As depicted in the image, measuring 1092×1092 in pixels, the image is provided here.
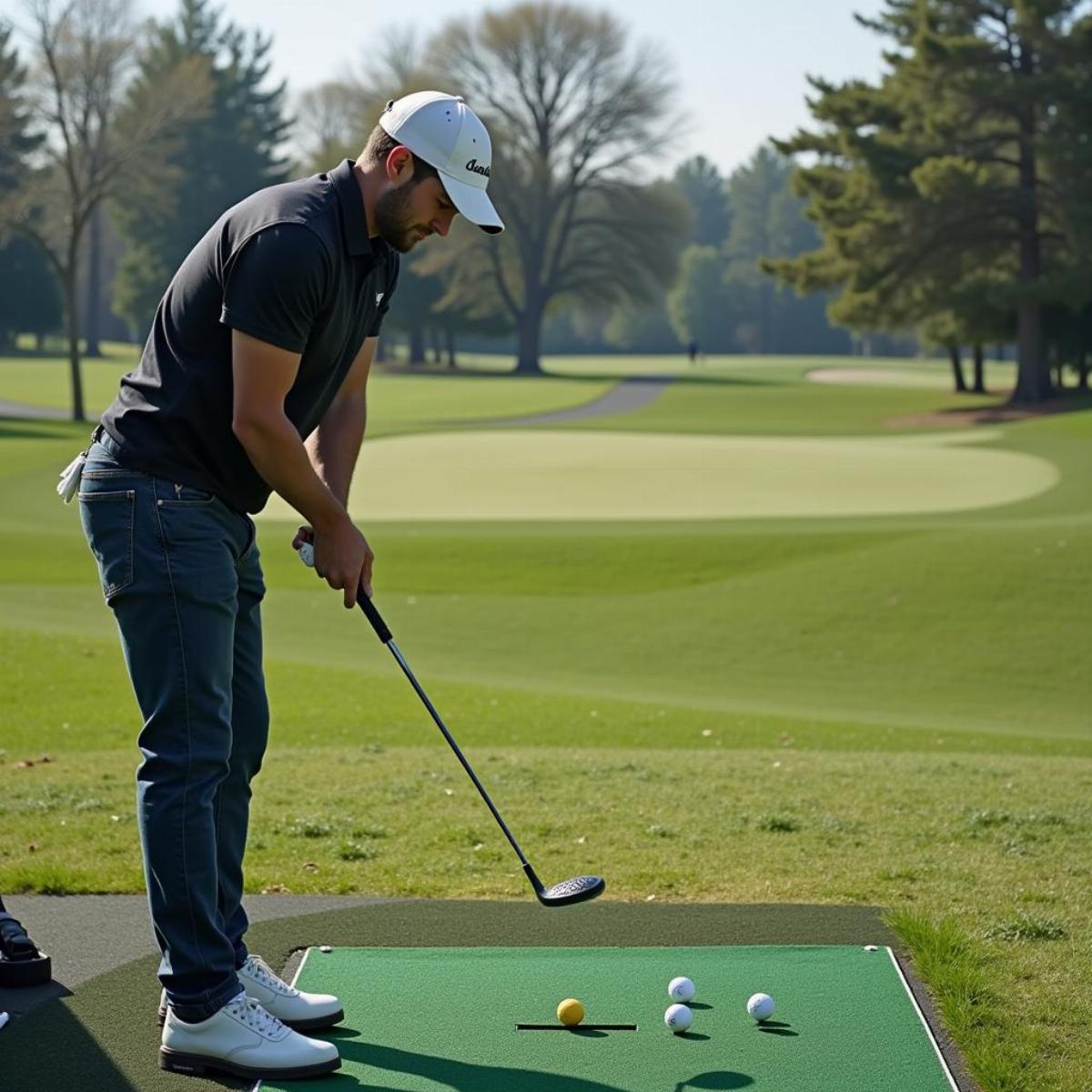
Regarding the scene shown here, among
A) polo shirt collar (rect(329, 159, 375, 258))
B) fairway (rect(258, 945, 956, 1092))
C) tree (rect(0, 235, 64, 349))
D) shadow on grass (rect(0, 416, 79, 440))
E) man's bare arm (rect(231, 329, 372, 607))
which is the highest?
tree (rect(0, 235, 64, 349))

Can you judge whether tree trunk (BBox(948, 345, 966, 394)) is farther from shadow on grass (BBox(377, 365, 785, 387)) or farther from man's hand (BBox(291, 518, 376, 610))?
man's hand (BBox(291, 518, 376, 610))

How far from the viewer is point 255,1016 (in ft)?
13.0

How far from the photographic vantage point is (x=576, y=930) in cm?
493

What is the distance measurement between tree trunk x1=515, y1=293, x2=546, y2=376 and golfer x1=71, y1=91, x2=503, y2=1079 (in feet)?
240

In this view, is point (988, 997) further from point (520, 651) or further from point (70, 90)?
point (70, 90)

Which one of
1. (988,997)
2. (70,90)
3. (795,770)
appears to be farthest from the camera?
(70,90)

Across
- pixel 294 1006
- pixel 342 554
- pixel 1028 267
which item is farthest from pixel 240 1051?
pixel 1028 267

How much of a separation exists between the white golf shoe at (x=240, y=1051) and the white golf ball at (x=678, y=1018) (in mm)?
793

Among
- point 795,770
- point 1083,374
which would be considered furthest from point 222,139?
point 795,770

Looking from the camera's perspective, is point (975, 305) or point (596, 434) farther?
point (975, 305)

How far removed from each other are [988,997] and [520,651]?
10.6 meters

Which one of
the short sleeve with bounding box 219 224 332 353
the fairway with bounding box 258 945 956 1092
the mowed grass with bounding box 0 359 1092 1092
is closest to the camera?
the short sleeve with bounding box 219 224 332 353

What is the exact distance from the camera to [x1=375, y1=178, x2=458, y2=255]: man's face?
387 cm

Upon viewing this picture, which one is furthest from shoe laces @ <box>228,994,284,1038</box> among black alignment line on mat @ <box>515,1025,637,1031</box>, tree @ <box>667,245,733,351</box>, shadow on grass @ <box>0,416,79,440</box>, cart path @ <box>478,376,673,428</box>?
tree @ <box>667,245,733,351</box>
